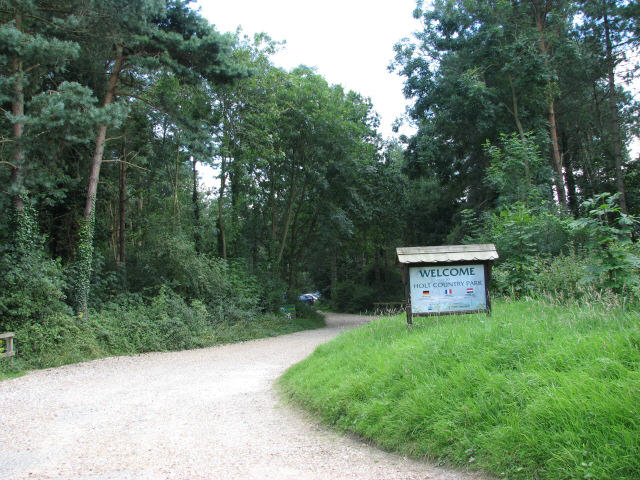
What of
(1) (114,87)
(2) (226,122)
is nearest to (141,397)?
(1) (114,87)

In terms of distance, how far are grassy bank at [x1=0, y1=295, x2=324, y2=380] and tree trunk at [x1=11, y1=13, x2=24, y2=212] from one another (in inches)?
139

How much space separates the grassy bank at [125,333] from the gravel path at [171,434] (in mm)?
1458

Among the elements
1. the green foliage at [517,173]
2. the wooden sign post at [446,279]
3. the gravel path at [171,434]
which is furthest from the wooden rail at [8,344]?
the green foliage at [517,173]

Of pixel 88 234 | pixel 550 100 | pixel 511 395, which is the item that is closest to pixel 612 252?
pixel 511 395

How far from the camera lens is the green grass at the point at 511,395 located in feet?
10.6

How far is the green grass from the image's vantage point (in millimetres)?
3221

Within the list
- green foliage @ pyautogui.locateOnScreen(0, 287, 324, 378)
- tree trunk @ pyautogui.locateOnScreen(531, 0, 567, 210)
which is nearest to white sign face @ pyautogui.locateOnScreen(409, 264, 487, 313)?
green foliage @ pyautogui.locateOnScreen(0, 287, 324, 378)

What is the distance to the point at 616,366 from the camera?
3721 mm

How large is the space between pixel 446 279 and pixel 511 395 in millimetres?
3911

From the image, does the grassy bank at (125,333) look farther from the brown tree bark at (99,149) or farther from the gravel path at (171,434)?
the brown tree bark at (99,149)

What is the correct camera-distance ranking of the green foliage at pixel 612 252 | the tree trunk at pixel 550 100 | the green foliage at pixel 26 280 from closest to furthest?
the green foliage at pixel 612 252, the green foliage at pixel 26 280, the tree trunk at pixel 550 100

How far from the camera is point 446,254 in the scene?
7.79m

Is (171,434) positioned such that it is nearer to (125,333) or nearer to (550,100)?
(125,333)

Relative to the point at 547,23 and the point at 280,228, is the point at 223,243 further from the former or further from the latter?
the point at 547,23
